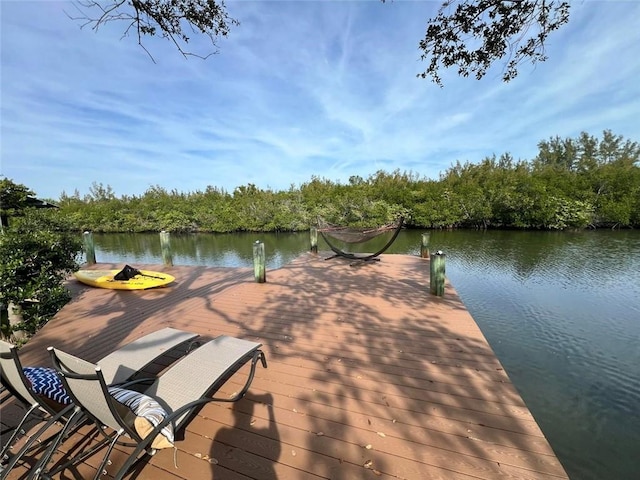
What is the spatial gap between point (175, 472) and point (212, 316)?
2167 millimetres

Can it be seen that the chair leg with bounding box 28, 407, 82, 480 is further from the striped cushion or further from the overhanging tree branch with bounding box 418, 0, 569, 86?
the overhanging tree branch with bounding box 418, 0, 569, 86

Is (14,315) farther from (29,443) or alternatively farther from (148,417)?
(148,417)

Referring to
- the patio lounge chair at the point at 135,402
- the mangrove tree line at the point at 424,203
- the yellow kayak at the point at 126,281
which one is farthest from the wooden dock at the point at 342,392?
the mangrove tree line at the point at 424,203

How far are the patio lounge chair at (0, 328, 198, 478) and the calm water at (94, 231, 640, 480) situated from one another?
10.9ft

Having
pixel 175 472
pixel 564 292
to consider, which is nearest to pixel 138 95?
pixel 175 472

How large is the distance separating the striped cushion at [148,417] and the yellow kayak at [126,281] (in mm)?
3834

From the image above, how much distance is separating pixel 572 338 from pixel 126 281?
22.9 ft

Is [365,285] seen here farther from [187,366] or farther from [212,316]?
[187,366]

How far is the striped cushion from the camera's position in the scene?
4.42ft

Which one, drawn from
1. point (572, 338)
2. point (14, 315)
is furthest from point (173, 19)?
point (572, 338)

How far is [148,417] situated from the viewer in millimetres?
1353

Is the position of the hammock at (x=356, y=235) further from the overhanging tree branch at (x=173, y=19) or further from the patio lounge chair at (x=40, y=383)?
the patio lounge chair at (x=40, y=383)

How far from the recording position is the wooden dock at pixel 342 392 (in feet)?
4.76

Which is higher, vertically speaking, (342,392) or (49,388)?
(49,388)
